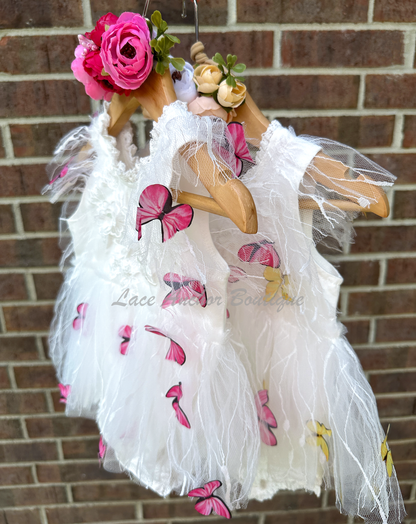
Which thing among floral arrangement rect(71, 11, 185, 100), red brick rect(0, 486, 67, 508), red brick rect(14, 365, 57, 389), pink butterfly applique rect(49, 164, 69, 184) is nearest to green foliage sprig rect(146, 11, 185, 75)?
floral arrangement rect(71, 11, 185, 100)

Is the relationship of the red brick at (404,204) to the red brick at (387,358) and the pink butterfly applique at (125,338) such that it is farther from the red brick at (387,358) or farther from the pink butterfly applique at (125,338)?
the pink butterfly applique at (125,338)

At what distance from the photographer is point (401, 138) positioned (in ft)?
2.79

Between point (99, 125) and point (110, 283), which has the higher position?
point (99, 125)

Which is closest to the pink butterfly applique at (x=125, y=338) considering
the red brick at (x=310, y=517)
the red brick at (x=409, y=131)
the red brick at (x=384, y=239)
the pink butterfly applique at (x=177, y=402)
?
the pink butterfly applique at (x=177, y=402)

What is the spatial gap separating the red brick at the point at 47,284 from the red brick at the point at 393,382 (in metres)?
0.82

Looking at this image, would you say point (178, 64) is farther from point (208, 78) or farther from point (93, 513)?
point (93, 513)

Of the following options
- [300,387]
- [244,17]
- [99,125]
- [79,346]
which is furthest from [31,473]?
[244,17]

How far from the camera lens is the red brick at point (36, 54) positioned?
2.51 ft

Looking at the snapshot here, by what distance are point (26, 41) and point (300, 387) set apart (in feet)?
2.64

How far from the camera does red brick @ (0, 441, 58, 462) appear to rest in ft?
3.55

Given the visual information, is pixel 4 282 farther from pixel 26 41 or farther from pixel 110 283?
pixel 26 41

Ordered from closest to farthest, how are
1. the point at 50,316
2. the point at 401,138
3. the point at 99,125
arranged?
1. the point at 99,125
2. the point at 401,138
3. the point at 50,316

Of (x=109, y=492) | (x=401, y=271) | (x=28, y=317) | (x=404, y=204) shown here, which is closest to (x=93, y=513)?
(x=109, y=492)

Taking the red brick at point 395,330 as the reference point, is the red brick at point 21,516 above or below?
below
